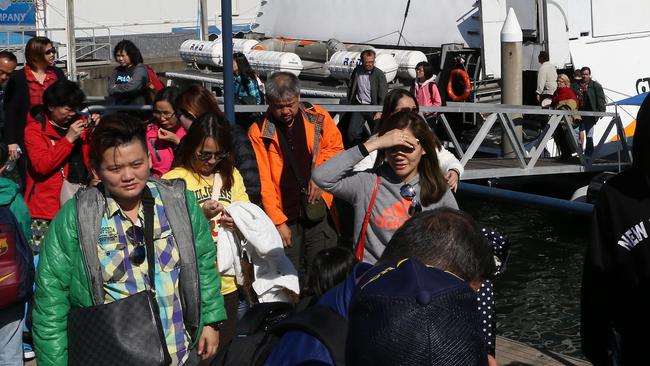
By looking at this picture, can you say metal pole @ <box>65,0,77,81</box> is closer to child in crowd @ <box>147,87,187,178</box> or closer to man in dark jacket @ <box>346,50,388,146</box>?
man in dark jacket @ <box>346,50,388,146</box>

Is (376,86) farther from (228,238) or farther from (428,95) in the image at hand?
(228,238)

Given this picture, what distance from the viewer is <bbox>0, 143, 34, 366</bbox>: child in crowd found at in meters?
4.59

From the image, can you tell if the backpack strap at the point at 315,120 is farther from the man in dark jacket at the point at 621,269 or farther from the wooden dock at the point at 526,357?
the man in dark jacket at the point at 621,269

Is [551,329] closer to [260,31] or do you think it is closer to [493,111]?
[493,111]

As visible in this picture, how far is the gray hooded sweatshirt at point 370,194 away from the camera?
4727 mm

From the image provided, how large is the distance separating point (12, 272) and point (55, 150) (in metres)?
1.74

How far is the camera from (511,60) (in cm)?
1522

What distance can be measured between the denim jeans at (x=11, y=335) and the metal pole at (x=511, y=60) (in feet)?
36.3

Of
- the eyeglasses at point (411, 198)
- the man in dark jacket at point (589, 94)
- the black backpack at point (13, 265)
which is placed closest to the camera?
the black backpack at point (13, 265)

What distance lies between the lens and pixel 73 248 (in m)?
3.89

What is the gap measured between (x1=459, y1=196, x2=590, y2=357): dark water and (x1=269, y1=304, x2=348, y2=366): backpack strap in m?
4.58

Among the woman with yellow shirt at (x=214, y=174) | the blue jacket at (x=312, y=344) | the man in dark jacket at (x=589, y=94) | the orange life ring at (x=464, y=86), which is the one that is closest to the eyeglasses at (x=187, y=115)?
the woman with yellow shirt at (x=214, y=174)

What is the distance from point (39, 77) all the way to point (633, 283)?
6719mm

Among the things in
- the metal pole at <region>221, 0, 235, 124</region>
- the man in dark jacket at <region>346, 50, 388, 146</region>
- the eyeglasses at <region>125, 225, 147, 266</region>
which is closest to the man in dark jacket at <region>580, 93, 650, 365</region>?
the eyeglasses at <region>125, 225, 147, 266</region>
